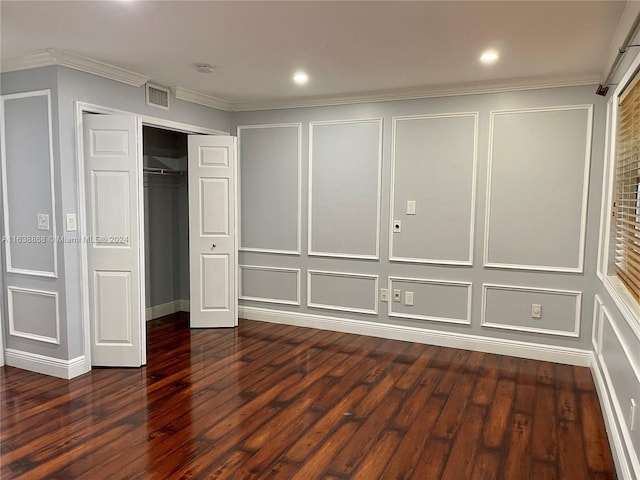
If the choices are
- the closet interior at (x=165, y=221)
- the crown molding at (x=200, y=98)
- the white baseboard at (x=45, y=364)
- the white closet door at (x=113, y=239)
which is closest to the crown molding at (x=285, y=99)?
the crown molding at (x=200, y=98)

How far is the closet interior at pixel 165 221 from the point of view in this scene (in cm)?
521

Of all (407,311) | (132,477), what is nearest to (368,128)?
(407,311)

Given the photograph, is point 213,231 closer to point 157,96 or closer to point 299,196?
point 299,196

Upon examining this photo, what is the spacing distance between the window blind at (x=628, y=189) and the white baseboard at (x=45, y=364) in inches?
151

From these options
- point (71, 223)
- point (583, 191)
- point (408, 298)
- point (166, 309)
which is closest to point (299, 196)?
point (408, 298)

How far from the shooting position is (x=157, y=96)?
13.9ft

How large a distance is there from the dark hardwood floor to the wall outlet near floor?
1.38 feet

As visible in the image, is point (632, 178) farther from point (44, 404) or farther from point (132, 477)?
point (44, 404)

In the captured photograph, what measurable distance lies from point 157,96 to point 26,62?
1055mm

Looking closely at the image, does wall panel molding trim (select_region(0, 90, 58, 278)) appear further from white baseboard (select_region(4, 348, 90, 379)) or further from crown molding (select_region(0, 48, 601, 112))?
white baseboard (select_region(4, 348, 90, 379))

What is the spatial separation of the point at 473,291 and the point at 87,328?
3.36 m

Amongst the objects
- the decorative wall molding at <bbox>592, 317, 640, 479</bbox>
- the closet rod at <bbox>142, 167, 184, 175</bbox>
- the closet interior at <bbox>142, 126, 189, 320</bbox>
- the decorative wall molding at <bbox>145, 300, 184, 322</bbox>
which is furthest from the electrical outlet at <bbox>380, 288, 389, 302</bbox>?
the closet rod at <bbox>142, 167, 184, 175</bbox>

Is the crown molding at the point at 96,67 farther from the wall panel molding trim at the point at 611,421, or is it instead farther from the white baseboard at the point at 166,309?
the wall panel molding trim at the point at 611,421

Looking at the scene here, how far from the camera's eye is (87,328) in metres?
3.67
